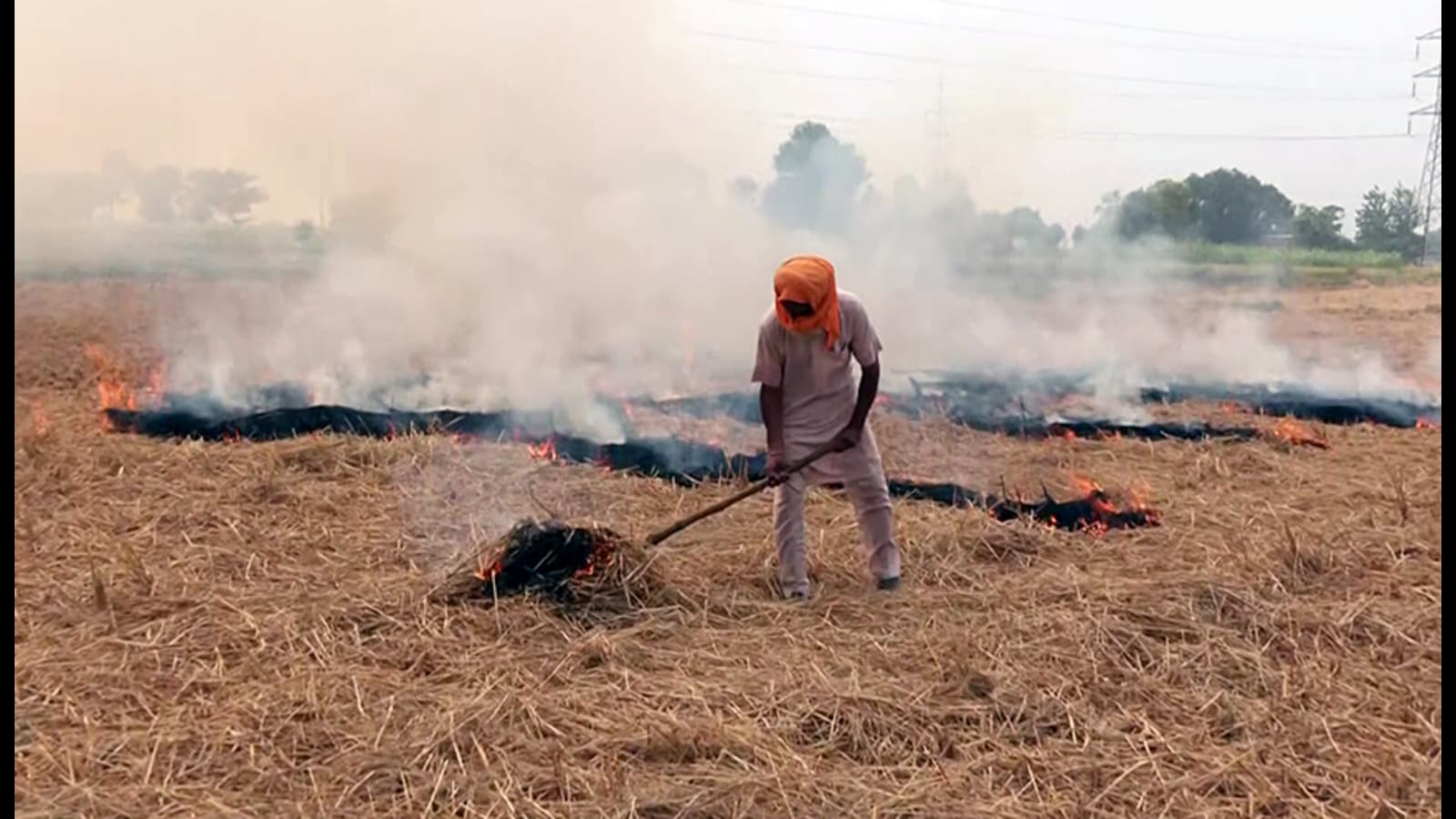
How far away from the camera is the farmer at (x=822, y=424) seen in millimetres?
4941

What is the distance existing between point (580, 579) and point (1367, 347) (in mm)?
14005

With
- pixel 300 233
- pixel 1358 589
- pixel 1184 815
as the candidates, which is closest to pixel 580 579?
pixel 1184 815

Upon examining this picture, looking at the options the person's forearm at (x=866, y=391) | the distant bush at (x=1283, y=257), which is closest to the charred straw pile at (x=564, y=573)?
the person's forearm at (x=866, y=391)

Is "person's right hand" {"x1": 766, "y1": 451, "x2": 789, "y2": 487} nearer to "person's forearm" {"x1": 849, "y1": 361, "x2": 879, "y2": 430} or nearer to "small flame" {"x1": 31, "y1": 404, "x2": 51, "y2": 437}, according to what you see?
"person's forearm" {"x1": 849, "y1": 361, "x2": 879, "y2": 430}

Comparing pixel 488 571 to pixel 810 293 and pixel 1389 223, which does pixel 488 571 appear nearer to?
pixel 810 293

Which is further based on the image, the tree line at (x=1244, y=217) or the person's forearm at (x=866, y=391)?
the tree line at (x=1244, y=217)

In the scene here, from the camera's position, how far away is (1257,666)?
13.4 feet

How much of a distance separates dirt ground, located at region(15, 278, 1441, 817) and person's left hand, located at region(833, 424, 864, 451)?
65cm

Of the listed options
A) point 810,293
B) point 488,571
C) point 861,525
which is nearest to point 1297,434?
point 861,525

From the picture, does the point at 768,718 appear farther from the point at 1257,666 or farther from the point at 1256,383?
the point at 1256,383

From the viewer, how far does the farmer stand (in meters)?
4.94

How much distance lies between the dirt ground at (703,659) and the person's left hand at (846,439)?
655 millimetres

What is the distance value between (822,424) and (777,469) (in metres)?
0.28

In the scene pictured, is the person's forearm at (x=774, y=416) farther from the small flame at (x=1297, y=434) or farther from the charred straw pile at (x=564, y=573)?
the small flame at (x=1297, y=434)
